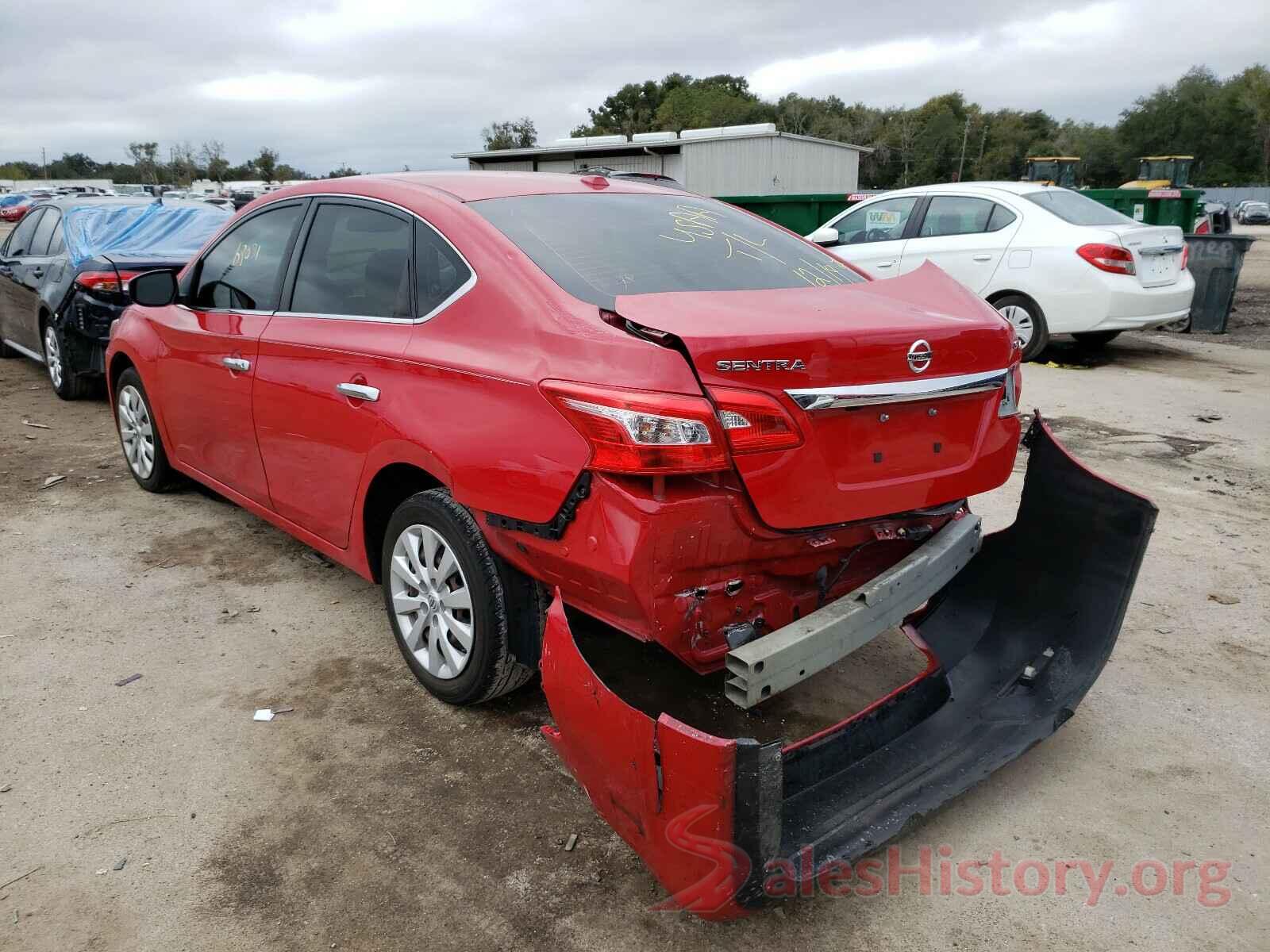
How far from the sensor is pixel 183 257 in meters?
7.59

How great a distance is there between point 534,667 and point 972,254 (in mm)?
7496

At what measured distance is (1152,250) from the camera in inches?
336

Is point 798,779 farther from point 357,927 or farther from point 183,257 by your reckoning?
point 183,257

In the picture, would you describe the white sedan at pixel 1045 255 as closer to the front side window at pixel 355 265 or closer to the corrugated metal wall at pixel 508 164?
the front side window at pixel 355 265

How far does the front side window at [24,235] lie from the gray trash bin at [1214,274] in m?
12.0

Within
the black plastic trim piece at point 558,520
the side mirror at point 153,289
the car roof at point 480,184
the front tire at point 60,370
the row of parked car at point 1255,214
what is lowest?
the row of parked car at point 1255,214

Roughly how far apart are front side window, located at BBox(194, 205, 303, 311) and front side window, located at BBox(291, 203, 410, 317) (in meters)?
0.21

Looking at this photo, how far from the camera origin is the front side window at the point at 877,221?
32.2 feet

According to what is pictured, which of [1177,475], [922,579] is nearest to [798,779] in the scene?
[922,579]

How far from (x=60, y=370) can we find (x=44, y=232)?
141 centimetres

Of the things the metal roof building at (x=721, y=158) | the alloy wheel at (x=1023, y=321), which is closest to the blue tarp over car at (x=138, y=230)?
the alloy wheel at (x=1023, y=321)

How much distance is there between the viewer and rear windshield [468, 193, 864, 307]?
9.28 ft

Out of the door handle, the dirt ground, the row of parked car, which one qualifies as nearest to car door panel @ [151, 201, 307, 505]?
the dirt ground

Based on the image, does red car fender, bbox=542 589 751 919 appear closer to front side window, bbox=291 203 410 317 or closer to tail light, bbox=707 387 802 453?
tail light, bbox=707 387 802 453
